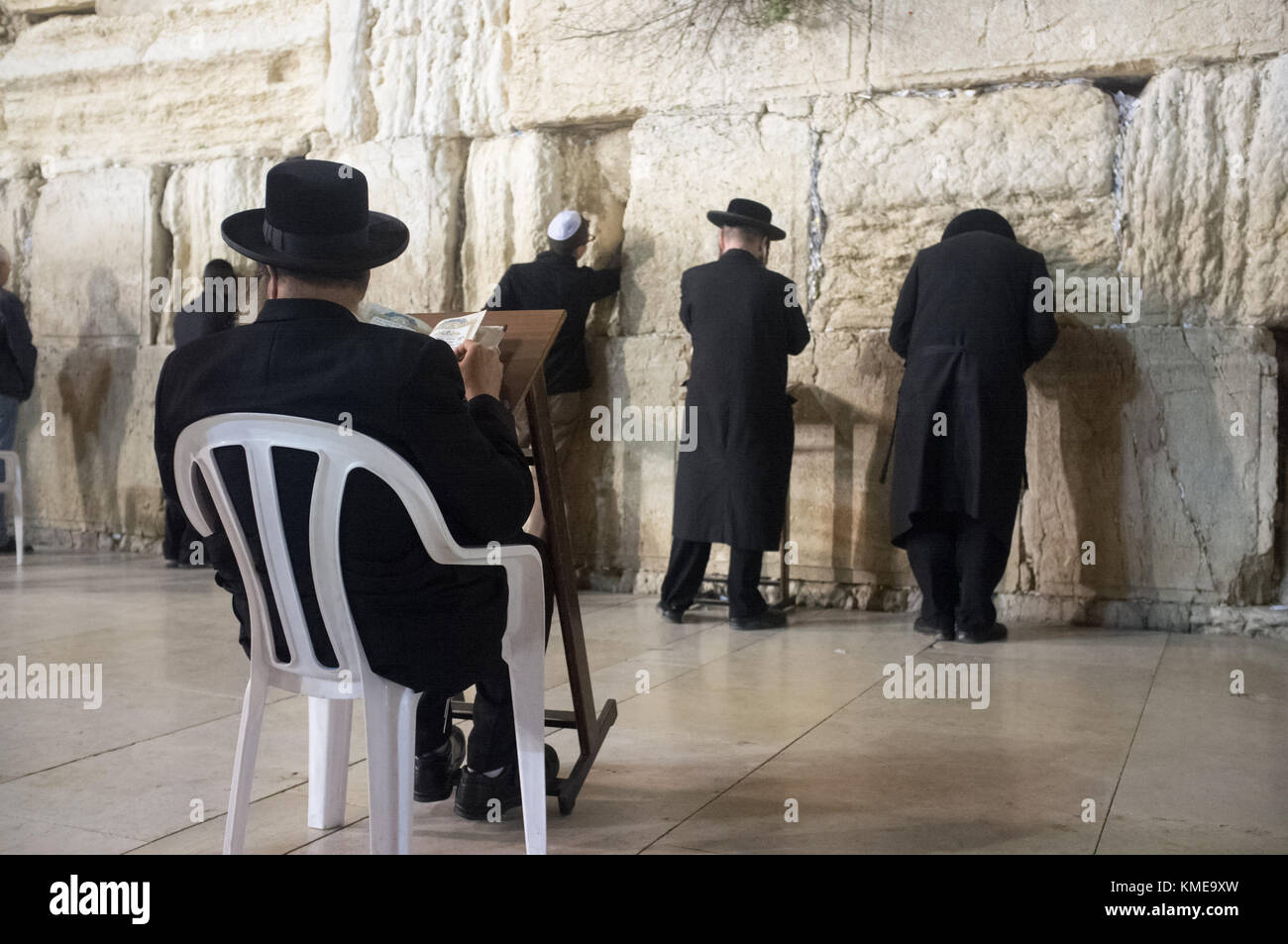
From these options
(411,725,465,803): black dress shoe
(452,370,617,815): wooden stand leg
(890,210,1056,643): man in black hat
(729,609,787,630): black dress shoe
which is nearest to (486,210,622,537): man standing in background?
(729,609,787,630): black dress shoe

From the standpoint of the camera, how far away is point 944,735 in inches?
128

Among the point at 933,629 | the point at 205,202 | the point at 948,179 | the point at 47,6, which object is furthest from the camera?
the point at 47,6

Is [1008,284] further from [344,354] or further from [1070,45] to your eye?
[344,354]

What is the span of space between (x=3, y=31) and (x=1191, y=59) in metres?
6.49

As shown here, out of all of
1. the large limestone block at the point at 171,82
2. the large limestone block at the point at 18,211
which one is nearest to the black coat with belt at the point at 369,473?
the large limestone block at the point at 171,82

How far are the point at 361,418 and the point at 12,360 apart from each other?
5177mm

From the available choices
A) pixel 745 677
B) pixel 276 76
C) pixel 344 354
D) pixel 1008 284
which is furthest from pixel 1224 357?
pixel 276 76

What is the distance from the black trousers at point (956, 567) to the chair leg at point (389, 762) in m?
2.95

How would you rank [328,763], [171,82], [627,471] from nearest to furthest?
[328,763] < [627,471] < [171,82]

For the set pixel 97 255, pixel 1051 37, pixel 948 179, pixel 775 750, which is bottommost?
pixel 775 750

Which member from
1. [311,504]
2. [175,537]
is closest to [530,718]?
[311,504]

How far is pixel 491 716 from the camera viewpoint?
8.44ft

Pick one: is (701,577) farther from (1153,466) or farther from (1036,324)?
(1153,466)

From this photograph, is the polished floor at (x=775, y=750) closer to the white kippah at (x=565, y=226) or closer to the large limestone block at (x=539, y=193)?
the white kippah at (x=565, y=226)
